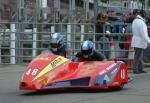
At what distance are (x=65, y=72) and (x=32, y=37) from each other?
7.78 metres

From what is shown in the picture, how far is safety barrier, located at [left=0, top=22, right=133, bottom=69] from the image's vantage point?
18297mm

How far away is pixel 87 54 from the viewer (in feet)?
39.0

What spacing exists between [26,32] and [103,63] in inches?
290

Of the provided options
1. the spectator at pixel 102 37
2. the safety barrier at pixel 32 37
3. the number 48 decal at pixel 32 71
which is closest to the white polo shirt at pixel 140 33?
the spectator at pixel 102 37

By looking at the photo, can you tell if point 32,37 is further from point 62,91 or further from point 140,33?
point 62,91

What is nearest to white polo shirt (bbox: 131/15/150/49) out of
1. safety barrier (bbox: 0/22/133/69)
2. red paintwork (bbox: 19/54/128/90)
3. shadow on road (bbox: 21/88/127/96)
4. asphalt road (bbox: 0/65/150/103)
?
asphalt road (bbox: 0/65/150/103)

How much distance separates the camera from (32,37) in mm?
18734

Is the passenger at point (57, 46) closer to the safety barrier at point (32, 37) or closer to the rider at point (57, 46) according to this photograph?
the rider at point (57, 46)

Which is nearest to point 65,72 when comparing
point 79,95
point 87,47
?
point 79,95

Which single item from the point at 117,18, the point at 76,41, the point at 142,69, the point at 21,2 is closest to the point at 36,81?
the point at 142,69

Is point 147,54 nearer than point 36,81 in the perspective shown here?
No

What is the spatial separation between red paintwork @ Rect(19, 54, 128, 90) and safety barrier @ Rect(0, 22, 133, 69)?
256 inches

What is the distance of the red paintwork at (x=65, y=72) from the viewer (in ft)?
35.4

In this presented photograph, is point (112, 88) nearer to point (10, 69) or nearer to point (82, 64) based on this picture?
point (82, 64)
